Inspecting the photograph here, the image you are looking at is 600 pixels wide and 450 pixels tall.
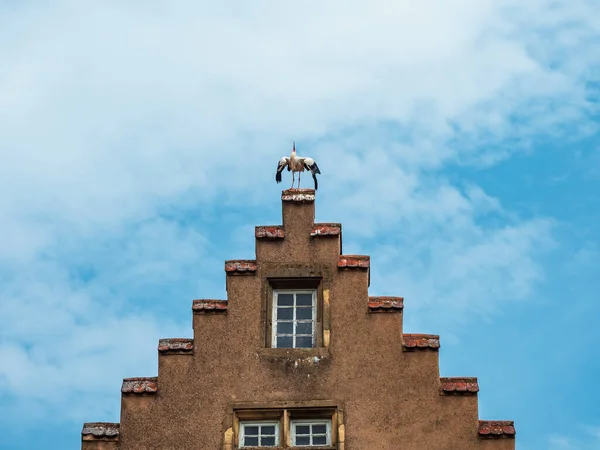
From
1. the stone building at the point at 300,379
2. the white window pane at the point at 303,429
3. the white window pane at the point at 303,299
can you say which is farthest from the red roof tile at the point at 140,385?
the white window pane at the point at 303,299

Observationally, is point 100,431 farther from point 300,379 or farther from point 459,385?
point 459,385

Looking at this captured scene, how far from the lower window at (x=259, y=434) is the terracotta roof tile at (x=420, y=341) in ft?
8.08

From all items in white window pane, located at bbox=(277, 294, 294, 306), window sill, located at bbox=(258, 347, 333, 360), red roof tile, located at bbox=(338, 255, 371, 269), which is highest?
red roof tile, located at bbox=(338, 255, 371, 269)

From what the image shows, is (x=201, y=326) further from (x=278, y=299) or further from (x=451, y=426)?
(x=451, y=426)

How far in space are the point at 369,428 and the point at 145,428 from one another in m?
3.53

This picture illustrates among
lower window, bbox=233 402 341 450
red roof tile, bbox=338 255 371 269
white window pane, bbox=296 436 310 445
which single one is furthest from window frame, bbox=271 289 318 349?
white window pane, bbox=296 436 310 445

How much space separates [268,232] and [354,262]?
1552mm

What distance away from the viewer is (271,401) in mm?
25453

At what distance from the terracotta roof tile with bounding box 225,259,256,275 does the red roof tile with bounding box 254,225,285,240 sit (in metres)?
0.51

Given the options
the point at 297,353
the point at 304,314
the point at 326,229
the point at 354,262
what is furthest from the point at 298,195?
the point at 297,353

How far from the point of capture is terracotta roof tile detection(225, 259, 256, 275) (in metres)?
26.6

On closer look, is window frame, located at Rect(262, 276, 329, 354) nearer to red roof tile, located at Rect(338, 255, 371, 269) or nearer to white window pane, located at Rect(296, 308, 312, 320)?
white window pane, located at Rect(296, 308, 312, 320)

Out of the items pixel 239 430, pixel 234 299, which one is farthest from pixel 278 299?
pixel 239 430

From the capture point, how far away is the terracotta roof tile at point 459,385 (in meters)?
25.4
